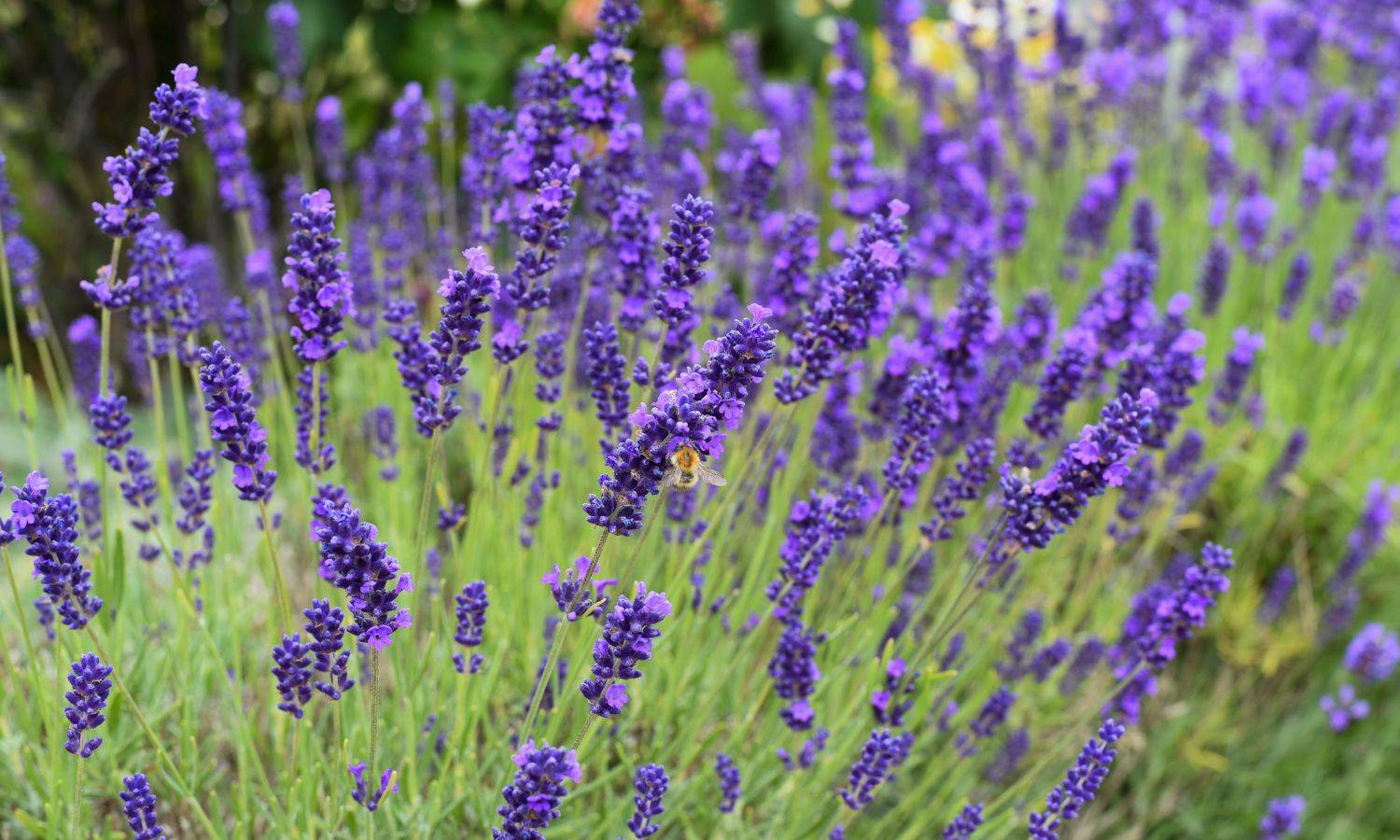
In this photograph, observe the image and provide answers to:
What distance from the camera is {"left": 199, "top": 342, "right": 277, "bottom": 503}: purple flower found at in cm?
157

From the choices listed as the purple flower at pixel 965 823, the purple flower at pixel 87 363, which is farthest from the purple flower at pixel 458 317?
the purple flower at pixel 87 363

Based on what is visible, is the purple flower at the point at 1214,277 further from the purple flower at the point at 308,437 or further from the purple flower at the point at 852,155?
the purple flower at the point at 308,437

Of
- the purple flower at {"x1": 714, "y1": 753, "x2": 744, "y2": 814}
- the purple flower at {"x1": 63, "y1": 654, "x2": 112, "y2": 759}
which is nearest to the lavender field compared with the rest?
the purple flower at {"x1": 63, "y1": 654, "x2": 112, "y2": 759}

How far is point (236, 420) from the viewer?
5.32 feet

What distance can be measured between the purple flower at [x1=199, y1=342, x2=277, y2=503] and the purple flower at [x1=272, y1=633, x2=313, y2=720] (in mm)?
223

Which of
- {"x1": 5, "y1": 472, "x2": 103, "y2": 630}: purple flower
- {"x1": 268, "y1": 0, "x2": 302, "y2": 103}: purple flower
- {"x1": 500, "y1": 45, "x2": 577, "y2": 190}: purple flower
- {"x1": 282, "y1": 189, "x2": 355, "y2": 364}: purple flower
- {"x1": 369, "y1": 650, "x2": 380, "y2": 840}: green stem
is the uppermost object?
{"x1": 268, "y1": 0, "x2": 302, "y2": 103}: purple flower

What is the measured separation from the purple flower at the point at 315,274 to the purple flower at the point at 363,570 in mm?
398

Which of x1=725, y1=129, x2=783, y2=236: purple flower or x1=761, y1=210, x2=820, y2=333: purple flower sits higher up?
x1=725, y1=129, x2=783, y2=236: purple flower

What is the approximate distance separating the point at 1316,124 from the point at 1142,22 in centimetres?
82

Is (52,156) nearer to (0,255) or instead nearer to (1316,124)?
(0,255)

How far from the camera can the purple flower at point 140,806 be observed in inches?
65.1

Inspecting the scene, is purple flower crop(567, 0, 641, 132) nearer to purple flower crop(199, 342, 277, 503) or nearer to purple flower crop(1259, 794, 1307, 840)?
purple flower crop(199, 342, 277, 503)

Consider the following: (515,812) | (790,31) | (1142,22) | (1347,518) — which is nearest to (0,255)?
(515,812)

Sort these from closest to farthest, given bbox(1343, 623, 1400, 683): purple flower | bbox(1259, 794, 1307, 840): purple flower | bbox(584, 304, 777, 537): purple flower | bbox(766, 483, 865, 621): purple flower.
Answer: bbox(584, 304, 777, 537): purple flower < bbox(766, 483, 865, 621): purple flower < bbox(1259, 794, 1307, 840): purple flower < bbox(1343, 623, 1400, 683): purple flower
